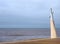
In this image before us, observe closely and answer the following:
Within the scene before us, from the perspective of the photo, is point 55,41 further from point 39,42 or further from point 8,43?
point 8,43

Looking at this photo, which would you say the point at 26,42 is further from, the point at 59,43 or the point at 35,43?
the point at 59,43

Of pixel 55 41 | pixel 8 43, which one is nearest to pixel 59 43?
pixel 55 41

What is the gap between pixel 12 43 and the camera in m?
0.72

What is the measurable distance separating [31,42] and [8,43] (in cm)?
11

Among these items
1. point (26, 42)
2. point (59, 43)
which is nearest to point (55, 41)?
point (59, 43)

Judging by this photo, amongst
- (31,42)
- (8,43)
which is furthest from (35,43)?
(8,43)

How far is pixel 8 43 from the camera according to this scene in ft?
2.36

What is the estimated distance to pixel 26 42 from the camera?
74 cm

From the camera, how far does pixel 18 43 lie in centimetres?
72

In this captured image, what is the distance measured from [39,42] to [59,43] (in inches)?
3.8

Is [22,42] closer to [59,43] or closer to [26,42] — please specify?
[26,42]

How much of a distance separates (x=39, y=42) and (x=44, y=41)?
0.11 ft

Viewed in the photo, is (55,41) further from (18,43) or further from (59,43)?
(18,43)

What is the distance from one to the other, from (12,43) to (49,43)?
0.17 metres
